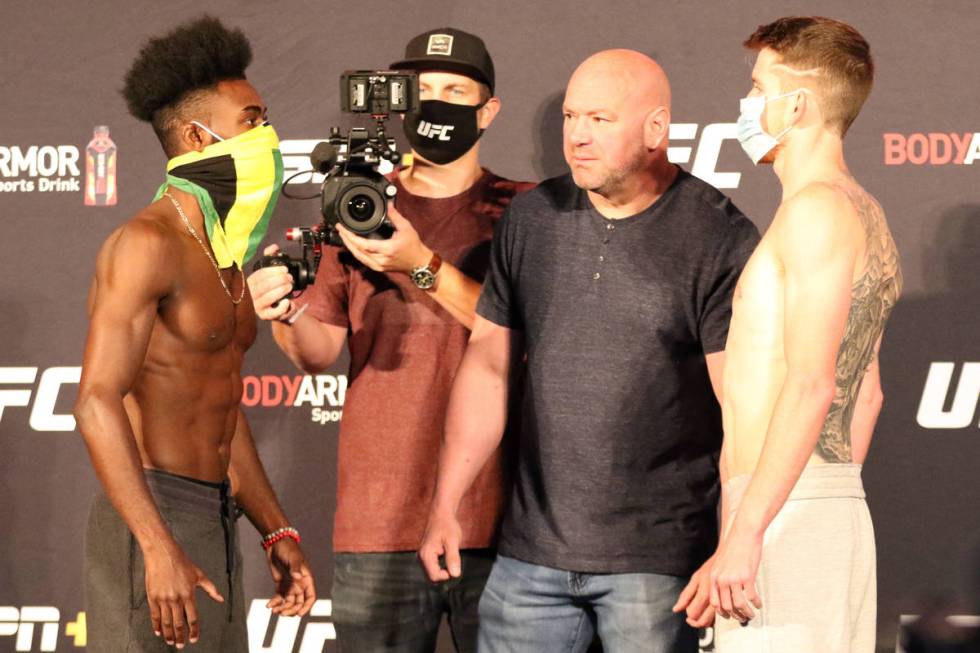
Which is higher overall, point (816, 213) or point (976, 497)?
point (816, 213)

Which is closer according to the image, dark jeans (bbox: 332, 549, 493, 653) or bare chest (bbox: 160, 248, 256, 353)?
bare chest (bbox: 160, 248, 256, 353)

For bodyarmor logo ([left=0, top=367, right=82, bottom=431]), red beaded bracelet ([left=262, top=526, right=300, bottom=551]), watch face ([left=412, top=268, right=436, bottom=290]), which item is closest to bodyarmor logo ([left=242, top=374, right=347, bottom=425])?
bodyarmor logo ([left=0, top=367, right=82, bottom=431])

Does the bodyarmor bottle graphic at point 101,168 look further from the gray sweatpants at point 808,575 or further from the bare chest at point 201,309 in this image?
the gray sweatpants at point 808,575

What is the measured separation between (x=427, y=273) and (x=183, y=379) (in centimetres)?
55

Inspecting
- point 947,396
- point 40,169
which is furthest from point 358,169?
point 947,396

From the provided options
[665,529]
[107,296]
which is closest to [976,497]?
[665,529]

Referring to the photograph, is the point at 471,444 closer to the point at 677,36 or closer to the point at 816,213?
the point at 816,213

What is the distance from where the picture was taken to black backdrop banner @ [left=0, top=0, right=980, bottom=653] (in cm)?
351

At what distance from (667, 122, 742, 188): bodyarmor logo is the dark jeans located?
130 cm

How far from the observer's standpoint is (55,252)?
3.78 m

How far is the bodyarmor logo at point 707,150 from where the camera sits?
11.7 feet

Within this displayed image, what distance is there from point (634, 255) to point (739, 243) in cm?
21

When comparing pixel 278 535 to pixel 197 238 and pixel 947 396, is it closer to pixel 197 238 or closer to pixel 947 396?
pixel 197 238

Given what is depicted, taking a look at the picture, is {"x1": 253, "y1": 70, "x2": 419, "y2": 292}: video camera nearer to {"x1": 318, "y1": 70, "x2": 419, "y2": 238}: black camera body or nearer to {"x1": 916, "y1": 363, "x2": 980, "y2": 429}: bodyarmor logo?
{"x1": 318, "y1": 70, "x2": 419, "y2": 238}: black camera body
